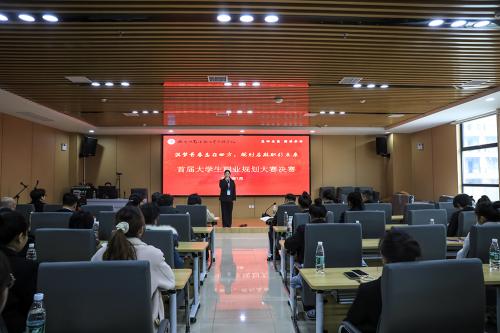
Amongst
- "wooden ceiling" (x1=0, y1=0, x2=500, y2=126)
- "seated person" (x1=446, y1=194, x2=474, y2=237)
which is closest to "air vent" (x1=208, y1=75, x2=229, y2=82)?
"wooden ceiling" (x1=0, y1=0, x2=500, y2=126)

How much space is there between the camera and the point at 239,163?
12070 mm

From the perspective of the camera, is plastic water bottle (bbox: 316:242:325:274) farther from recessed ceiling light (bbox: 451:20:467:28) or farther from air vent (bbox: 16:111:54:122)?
air vent (bbox: 16:111:54:122)

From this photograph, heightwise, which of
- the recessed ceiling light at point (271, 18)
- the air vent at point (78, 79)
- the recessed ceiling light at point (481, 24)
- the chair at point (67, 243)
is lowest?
the chair at point (67, 243)

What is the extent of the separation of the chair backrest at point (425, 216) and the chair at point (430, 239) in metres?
1.39

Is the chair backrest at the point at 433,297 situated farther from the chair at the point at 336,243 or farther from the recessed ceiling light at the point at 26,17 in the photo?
→ the recessed ceiling light at the point at 26,17

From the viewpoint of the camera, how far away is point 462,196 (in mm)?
4941

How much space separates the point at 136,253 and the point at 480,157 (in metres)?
9.28

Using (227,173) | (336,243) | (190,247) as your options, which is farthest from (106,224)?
(227,173)

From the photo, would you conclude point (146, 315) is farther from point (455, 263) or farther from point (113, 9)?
point (113, 9)

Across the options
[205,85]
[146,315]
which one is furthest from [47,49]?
[146,315]

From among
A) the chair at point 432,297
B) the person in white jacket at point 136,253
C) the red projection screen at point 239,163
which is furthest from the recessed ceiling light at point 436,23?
the red projection screen at point 239,163

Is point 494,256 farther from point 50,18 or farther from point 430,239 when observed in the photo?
point 50,18

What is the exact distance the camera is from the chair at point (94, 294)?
1.72 meters

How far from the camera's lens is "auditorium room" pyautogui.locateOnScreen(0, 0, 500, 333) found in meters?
1.75
